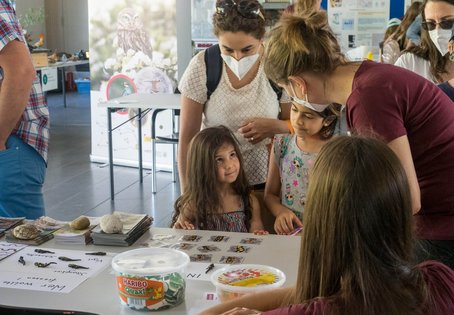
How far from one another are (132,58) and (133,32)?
0.24 meters

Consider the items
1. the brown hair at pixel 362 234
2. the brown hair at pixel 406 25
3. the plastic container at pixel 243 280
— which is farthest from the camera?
the brown hair at pixel 406 25

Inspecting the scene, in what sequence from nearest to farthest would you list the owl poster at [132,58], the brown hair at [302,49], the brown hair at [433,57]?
the brown hair at [302,49] < the brown hair at [433,57] < the owl poster at [132,58]

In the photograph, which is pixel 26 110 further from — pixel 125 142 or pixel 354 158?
pixel 125 142

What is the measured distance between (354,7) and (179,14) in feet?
5.07

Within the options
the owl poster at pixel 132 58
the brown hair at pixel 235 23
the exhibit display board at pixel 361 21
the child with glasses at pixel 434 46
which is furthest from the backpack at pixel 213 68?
the owl poster at pixel 132 58

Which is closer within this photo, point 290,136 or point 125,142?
point 290,136

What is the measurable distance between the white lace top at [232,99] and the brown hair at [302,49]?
0.78 meters

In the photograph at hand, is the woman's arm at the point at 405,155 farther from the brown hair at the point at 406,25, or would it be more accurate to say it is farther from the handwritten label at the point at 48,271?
the brown hair at the point at 406,25

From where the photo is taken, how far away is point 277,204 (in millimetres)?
2336

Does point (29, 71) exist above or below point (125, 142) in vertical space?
above

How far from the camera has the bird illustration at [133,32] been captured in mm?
5758

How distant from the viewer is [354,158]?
1024mm

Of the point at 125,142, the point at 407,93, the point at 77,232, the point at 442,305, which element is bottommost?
the point at 125,142

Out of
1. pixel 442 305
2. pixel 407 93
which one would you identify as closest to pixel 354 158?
pixel 442 305
